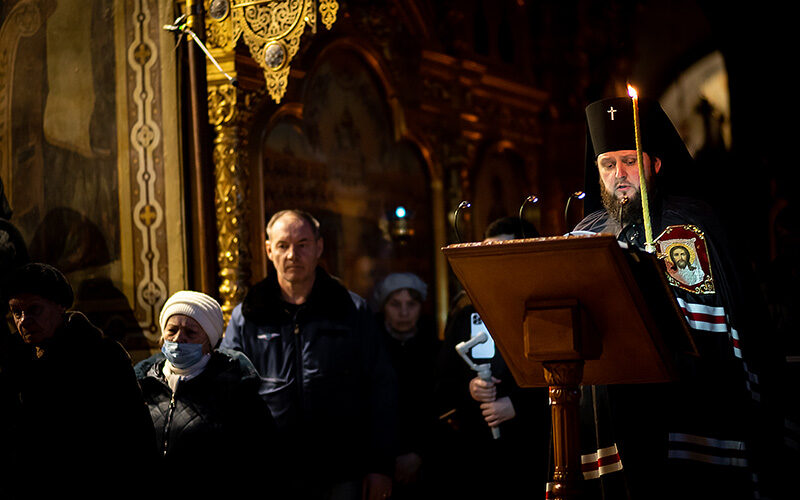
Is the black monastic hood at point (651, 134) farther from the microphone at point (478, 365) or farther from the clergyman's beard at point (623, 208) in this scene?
the microphone at point (478, 365)

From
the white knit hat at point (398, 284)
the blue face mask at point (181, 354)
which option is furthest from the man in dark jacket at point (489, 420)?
the blue face mask at point (181, 354)

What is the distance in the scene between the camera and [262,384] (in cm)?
517

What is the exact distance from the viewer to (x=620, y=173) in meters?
4.02

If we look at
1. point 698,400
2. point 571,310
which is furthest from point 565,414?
point 698,400

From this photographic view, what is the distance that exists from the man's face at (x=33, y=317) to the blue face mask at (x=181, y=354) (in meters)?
0.49

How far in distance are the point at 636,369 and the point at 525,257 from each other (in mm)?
564

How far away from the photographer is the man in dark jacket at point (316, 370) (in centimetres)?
512

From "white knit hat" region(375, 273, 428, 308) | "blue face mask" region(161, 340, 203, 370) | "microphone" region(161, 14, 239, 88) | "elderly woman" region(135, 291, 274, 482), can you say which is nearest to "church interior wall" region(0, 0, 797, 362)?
"microphone" region(161, 14, 239, 88)

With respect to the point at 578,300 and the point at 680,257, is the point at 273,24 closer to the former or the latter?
the point at 680,257

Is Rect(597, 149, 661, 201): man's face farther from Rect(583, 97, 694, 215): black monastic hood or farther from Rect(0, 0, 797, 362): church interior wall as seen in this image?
Rect(0, 0, 797, 362): church interior wall

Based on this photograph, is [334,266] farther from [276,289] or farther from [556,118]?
[556,118]

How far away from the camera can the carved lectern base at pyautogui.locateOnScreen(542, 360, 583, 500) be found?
3.21 metres

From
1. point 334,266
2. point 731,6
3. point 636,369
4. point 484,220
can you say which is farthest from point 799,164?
point 636,369

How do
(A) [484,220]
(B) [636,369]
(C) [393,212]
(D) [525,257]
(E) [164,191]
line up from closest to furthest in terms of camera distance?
(D) [525,257], (B) [636,369], (E) [164,191], (C) [393,212], (A) [484,220]
